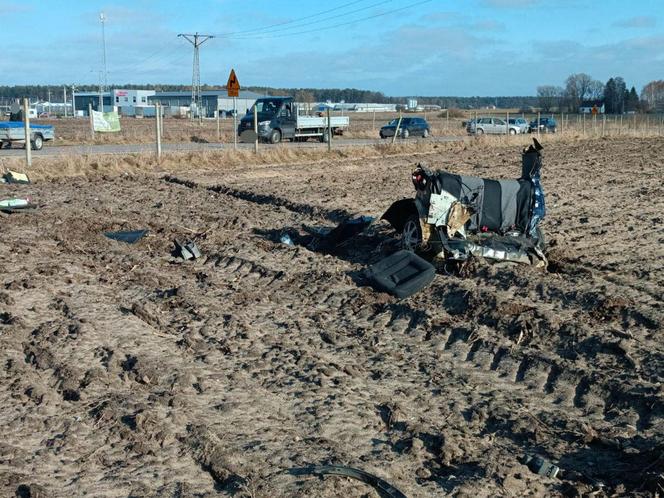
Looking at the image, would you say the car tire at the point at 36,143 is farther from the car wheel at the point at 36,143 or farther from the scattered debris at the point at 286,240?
the scattered debris at the point at 286,240

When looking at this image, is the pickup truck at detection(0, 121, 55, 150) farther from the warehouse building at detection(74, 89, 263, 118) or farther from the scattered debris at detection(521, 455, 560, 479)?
the warehouse building at detection(74, 89, 263, 118)

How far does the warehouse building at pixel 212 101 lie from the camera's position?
381 ft

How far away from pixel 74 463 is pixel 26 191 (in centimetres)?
1451

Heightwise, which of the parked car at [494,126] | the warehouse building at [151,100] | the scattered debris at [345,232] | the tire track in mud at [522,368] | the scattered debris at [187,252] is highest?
the warehouse building at [151,100]

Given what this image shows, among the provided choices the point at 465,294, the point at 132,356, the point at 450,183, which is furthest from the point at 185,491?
the point at 450,183

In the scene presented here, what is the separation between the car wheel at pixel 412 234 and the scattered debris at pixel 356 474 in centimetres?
576

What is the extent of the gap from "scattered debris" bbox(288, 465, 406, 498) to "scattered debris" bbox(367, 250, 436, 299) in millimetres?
4244

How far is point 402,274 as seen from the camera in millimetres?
9938

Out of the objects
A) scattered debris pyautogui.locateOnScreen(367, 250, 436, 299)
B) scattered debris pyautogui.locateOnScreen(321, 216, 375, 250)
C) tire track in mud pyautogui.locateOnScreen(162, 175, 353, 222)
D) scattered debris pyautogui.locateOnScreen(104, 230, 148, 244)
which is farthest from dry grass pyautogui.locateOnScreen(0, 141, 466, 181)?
scattered debris pyautogui.locateOnScreen(367, 250, 436, 299)

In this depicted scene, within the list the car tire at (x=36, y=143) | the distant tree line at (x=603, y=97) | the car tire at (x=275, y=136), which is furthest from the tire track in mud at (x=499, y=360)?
the distant tree line at (x=603, y=97)

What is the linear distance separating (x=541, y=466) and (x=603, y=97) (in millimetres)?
107461

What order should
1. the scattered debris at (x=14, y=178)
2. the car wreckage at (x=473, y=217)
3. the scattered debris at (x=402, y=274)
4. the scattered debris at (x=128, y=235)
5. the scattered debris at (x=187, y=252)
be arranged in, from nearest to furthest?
the scattered debris at (x=402, y=274) → the car wreckage at (x=473, y=217) → the scattered debris at (x=187, y=252) → the scattered debris at (x=128, y=235) → the scattered debris at (x=14, y=178)

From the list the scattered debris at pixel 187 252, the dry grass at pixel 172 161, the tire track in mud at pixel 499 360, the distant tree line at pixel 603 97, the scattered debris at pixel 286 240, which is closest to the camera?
the tire track in mud at pixel 499 360

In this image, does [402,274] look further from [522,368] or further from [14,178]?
[14,178]
